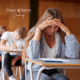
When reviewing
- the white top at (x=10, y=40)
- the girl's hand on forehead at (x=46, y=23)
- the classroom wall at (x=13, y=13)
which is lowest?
the white top at (x=10, y=40)

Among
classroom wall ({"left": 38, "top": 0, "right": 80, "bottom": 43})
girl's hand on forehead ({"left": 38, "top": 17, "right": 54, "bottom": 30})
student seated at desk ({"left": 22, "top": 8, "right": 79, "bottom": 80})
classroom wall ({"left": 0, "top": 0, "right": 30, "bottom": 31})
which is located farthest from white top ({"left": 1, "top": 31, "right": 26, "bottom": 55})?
classroom wall ({"left": 38, "top": 0, "right": 80, "bottom": 43})

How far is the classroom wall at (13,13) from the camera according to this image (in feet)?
19.4

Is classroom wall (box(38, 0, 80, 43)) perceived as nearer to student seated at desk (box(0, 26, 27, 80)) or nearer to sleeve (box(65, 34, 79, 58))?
student seated at desk (box(0, 26, 27, 80))

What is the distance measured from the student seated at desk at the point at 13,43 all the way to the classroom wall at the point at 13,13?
3294 mm

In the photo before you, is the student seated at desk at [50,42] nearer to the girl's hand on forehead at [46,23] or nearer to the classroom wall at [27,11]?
the girl's hand on forehead at [46,23]

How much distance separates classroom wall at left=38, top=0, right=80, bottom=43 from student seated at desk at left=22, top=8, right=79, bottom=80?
5.03m

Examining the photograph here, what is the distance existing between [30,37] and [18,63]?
4.28 ft

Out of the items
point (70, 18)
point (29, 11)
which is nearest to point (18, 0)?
point (29, 11)

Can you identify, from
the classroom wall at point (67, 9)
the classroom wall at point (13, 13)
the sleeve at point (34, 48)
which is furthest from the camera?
the classroom wall at point (67, 9)

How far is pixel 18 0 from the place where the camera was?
6.03 metres

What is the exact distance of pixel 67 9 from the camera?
6309 mm

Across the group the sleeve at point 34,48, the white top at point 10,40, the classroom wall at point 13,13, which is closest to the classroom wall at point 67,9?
the classroom wall at point 13,13

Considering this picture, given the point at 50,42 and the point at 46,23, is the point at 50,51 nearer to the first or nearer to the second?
the point at 50,42

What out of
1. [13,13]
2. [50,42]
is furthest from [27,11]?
[50,42]
